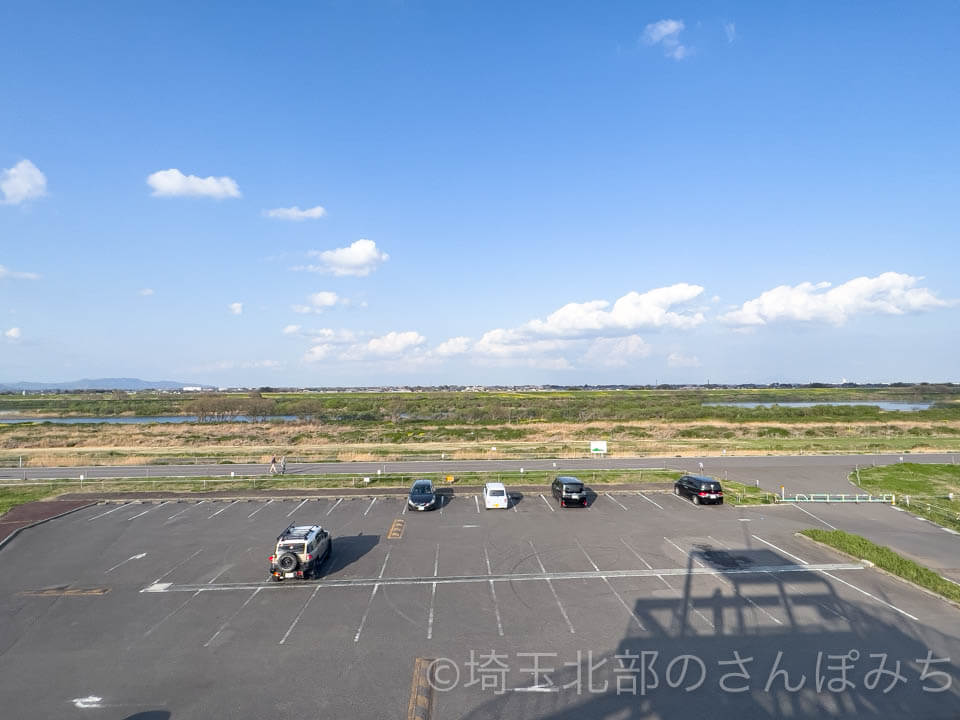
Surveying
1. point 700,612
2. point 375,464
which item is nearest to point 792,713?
point 700,612

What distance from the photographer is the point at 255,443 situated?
6431cm

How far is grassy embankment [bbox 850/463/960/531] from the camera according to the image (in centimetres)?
2825

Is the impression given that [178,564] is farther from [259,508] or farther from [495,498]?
[495,498]

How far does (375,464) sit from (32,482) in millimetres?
26749

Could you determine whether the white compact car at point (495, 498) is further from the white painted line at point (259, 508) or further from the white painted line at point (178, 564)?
the white painted line at point (178, 564)

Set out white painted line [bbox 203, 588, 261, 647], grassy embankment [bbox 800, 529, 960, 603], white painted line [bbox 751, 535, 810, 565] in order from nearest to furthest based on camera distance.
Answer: white painted line [bbox 203, 588, 261, 647] → grassy embankment [bbox 800, 529, 960, 603] → white painted line [bbox 751, 535, 810, 565]

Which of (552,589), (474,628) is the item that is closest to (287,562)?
(474,628)

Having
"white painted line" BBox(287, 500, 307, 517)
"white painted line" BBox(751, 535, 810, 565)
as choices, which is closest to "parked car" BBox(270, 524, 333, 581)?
"white painted line" BBox(287, 500, 307, 517)

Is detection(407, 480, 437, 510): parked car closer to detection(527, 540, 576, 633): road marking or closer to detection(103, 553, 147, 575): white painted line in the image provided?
detection(527, 540, 576, 633): road marking

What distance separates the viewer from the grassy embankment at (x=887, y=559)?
1731 cm

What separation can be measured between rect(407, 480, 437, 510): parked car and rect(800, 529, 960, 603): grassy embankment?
20177mm

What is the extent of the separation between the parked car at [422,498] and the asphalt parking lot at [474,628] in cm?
371

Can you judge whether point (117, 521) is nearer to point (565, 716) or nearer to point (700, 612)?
point (565, 716)

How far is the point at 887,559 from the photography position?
1980 centimetres
